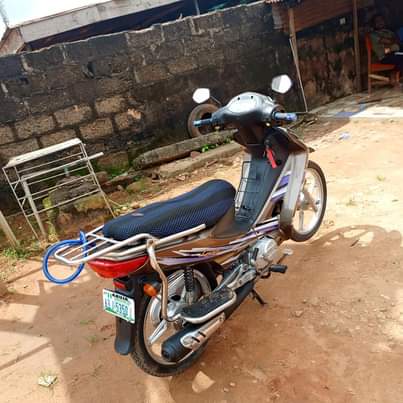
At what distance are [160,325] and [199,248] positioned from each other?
498 mm

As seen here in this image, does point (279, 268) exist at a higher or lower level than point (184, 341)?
lower

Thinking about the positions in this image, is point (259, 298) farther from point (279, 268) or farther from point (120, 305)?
point (120, 305)

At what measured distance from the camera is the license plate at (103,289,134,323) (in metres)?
1.81

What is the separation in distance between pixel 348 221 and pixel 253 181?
108cm

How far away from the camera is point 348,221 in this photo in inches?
127

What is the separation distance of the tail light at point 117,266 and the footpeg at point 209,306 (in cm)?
42

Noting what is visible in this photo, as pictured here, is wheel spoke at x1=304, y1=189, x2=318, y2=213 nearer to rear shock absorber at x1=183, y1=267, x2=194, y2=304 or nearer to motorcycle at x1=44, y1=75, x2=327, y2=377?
motorcycle at x1=44, y1=75, x2=327, y2=377

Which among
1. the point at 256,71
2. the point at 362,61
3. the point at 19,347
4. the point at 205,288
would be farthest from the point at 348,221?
the point at 362,61

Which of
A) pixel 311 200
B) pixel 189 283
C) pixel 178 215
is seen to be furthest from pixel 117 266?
pixel 311 200

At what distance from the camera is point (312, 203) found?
120 inches

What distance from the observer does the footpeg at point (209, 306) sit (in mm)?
1943

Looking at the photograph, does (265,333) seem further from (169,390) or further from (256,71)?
(256,71)

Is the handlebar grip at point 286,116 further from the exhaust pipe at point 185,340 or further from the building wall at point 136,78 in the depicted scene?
the building wall at point 136,78

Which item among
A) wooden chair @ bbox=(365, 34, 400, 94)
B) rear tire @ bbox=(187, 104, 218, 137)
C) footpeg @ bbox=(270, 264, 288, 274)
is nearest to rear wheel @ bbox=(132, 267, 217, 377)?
footpeg @ bbox=(270, 264, 288, 274)
